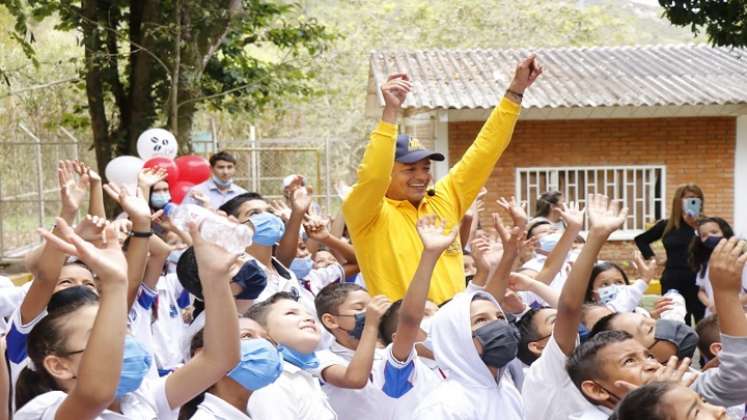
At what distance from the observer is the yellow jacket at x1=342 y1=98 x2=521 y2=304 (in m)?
4.43

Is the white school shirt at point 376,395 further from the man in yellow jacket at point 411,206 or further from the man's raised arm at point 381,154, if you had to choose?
the man's raised arm at point 381,154

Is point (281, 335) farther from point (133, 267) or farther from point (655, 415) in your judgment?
point (655, 415)

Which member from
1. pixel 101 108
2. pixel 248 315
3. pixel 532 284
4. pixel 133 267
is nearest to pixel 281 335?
pixel 248 315

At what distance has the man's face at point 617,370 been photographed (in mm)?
3381

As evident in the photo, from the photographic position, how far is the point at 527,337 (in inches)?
165

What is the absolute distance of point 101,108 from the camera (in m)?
11.8

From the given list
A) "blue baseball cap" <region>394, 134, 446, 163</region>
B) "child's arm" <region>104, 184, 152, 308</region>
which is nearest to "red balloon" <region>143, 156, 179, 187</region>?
"blue baseball cap" <region>394, 134, 446, 163</region>

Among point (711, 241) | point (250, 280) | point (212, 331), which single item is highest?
point (212, 331)

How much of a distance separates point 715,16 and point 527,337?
4586 mm

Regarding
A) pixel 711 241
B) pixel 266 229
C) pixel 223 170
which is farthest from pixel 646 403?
pixel 223 170

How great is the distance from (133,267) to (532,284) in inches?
71.9

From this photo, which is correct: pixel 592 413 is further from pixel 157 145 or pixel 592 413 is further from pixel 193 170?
pixel 157 145

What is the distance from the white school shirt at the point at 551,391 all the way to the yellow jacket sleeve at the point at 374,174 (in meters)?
1.04

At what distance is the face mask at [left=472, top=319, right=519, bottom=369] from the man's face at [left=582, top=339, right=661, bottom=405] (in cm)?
36
